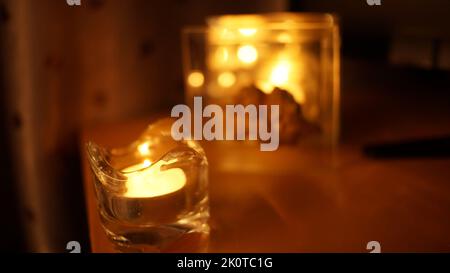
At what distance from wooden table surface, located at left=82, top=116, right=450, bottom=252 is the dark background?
0.12m

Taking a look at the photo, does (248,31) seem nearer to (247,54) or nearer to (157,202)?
(247,54)

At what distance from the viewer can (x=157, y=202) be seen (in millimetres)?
463

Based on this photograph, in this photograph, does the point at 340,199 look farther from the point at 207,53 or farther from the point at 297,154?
the point at 207,53

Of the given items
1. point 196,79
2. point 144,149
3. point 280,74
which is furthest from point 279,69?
point 144,149

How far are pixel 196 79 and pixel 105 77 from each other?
19 cm

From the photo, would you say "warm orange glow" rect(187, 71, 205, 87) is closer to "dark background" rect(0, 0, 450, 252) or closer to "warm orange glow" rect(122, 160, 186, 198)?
"dark background" rect(0, 0, 450, 252)

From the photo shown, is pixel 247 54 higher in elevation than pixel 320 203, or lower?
higher

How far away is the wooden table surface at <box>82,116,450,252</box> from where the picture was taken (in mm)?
491

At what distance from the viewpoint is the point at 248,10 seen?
96 centimetres

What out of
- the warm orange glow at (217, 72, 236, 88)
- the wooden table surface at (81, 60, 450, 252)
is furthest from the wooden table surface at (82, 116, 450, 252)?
the warm orange glow at (217, 72, 236, 88)

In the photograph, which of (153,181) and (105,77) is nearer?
(153,181)

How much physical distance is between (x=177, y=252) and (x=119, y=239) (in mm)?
62

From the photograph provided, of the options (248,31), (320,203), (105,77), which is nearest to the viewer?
(320,203)
